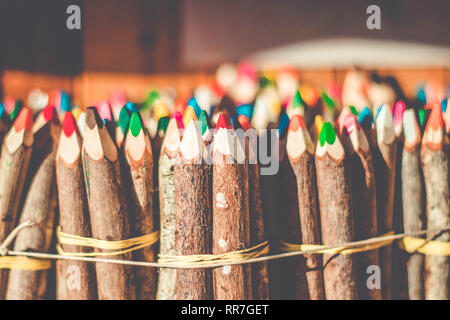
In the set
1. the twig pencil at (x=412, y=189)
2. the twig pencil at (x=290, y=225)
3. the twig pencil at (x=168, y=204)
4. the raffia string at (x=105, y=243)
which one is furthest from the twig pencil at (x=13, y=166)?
the twig pencil at (x=412, y=189)

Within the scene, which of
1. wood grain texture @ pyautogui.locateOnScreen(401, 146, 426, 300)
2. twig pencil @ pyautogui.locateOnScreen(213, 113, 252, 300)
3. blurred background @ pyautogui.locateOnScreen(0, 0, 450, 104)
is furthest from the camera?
blurred background @ pyautogui.locateOnScreen(0, 0, 450, 104)

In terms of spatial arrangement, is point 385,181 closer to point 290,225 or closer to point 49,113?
point 290,225

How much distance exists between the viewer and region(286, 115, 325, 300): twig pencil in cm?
76

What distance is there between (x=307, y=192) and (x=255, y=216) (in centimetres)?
11

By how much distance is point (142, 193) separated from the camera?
77 centimetres

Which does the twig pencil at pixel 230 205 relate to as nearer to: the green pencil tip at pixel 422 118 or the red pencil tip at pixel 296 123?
the red pencil tip at pixel 296 123

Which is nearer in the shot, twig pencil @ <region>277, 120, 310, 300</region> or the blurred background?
twig pencil @ <region>277, 120, 310, 300</region>

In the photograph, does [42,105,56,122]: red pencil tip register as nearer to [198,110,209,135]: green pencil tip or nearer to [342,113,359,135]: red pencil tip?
[198,110,209,135]: green pencil tip

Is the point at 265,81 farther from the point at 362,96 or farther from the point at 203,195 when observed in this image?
the point at 203,195

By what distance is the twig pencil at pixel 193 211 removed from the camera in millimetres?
719

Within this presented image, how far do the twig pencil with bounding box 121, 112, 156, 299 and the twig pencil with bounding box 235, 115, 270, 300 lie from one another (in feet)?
0.60

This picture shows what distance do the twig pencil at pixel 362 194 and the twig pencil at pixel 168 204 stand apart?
34cm

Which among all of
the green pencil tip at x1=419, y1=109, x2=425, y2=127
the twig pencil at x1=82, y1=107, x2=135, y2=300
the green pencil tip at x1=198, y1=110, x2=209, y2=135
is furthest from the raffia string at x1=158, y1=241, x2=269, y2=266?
the green pencil tip at x1=419, y1=109, x2=425, y2=127

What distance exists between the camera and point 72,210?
30.0 inches
